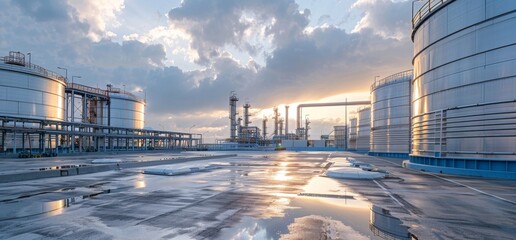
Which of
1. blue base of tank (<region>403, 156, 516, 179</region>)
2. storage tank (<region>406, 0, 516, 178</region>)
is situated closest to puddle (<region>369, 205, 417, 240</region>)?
blue base of tank (<region>403, 156, 516, 179</region>)

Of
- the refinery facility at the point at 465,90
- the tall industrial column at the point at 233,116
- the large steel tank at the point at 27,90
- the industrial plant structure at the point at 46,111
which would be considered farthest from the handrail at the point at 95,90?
the refinery facility at the point at 465,90

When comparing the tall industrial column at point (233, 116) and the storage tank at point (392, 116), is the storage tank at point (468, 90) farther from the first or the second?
the tall industrial column at point (233, 116)

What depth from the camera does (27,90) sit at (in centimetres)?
4656

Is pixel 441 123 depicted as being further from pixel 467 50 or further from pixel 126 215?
pixel 126 215

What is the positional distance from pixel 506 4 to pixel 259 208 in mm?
20961

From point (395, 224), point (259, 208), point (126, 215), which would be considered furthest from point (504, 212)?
point (126, 215)

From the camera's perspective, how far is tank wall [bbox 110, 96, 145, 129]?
6831 centimetres

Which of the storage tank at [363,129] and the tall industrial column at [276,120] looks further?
the tall industrial column at [276,120]

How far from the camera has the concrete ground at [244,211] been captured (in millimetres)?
6969

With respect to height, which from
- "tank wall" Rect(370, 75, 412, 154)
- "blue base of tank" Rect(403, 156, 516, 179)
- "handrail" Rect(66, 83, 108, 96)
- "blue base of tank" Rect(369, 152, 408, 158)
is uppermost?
"handrail" Rect(66, 83, 108, 96)

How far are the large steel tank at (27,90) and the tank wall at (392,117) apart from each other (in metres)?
55.7

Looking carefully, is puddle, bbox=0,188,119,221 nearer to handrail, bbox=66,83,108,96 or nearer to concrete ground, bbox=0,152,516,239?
concrete ground, bbox=0,152,516,239

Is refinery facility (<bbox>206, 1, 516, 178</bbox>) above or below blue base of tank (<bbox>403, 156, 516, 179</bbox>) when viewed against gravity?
above

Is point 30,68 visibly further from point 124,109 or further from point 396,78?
point 396,78
